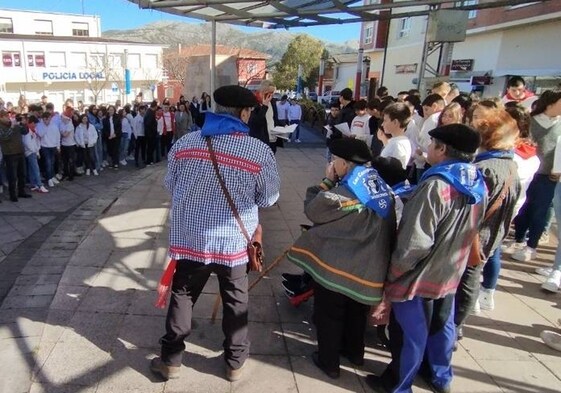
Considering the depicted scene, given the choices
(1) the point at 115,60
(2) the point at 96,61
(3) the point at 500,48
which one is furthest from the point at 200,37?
(3) the point at 500,48

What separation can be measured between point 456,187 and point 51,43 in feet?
140

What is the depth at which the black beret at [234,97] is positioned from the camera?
231 cm

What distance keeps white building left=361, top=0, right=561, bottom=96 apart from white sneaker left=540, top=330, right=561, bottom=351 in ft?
29.9

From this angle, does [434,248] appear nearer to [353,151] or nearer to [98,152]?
Result: [353,151]

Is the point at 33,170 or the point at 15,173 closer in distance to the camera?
the point at 15,173

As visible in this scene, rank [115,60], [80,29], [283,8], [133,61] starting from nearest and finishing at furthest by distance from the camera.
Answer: [283,8], [115,60], [133,61], [80,29]

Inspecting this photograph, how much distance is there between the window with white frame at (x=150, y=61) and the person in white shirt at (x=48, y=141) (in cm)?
3691

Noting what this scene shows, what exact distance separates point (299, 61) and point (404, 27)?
2236cm

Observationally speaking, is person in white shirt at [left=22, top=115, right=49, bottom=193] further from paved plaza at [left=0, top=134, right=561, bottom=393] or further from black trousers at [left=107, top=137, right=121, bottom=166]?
paved plaza at [left=0, top=134, right=561, bottom=393]

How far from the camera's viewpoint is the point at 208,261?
2.35 m

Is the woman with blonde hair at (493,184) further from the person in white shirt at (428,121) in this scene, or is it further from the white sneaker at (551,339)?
the person in white shirt at (428,121)

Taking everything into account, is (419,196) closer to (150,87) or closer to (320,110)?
(320,110)

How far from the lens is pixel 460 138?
213 centimetres

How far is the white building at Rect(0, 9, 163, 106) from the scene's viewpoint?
3503cm
